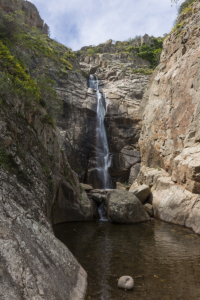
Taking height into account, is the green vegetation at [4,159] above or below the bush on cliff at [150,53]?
below

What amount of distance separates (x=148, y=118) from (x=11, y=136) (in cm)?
1844

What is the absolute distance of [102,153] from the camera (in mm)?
27797

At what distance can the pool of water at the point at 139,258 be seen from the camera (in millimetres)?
5820

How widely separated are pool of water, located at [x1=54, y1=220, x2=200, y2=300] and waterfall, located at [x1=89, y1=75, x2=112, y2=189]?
1240 cm

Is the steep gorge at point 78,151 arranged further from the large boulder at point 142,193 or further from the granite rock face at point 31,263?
the large boulder at point 142,193

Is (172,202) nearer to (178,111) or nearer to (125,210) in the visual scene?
(125,210)

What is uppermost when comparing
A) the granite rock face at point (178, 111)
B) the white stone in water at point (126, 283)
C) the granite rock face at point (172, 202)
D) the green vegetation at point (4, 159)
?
the granite rock face at point (178, 111)

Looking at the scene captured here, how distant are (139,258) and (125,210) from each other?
6.52 metres

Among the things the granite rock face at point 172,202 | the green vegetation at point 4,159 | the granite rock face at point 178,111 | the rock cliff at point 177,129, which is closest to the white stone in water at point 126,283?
the green vegetation at point 4,159

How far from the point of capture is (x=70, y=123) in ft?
92.6

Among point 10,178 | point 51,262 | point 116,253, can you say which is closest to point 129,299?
point 51,262

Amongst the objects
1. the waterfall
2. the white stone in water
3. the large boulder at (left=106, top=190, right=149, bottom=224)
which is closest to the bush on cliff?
the waterfall

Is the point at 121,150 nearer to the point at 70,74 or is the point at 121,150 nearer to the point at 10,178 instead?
the point at 70,74

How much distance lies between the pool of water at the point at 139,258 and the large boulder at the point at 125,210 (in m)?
0.84
